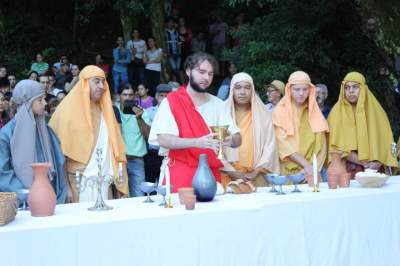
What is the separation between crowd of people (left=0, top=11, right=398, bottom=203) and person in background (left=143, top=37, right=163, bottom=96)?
20.3ft

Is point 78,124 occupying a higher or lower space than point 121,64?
lower

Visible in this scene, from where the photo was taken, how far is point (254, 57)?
9438 millimetres

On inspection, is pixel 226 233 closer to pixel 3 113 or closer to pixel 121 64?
pixel 3 113

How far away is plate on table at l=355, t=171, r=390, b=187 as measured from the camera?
4.20 m

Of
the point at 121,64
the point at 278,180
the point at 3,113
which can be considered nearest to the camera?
the point at 278,180

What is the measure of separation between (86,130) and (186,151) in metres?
0.97

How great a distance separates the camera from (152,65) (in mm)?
12555

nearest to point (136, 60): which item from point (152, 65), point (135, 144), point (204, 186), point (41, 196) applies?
point (152, 65)

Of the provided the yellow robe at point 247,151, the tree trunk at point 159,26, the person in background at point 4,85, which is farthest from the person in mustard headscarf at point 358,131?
the tree trunk at point 159,26

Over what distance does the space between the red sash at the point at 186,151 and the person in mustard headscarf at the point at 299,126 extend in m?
1.01

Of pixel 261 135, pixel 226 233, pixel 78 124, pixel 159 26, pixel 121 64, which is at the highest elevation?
pixel 159 26

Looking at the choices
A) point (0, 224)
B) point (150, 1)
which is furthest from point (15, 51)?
point (0, 224)

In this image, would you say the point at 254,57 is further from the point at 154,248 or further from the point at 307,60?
the point at 154,248

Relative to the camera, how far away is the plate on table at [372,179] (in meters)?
4.20
